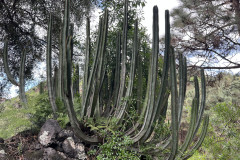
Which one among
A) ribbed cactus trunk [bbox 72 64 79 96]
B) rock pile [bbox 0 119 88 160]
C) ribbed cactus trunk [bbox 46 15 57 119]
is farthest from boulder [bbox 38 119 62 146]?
ribbed cactus trunk [bbox 72 64 79 96]

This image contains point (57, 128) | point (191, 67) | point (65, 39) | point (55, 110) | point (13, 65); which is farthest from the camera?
point (191, 67)

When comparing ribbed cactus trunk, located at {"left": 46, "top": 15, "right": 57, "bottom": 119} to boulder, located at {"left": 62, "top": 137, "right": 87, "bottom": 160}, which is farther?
ribbed cactus trunk, located at {"left": 46, "top": 15, "right": 57, "bottom": 119}

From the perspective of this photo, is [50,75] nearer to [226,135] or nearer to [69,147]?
[69,147]

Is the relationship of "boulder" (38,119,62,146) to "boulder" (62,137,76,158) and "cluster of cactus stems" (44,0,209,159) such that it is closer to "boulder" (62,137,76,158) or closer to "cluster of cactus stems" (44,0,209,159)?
"boulder" (62,137,76,158)

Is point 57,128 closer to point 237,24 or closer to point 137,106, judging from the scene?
point 137,106

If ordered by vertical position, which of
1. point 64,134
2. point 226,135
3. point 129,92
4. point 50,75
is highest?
point 50,75

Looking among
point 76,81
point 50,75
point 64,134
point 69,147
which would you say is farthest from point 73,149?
point 76,81

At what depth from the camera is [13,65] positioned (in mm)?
5695

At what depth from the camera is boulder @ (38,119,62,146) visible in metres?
2.97

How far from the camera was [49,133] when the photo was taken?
2994 mm

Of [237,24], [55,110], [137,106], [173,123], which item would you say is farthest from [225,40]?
[55,110]

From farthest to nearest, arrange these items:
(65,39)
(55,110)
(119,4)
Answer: (119,4) → (55,110) → (65,39)

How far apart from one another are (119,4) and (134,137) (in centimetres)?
252

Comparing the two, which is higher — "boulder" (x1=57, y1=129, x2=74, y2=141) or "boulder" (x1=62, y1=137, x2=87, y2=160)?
"boulder" (x1=57, y1=129, x2=74, y2=141)
